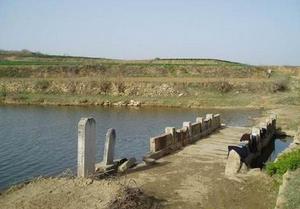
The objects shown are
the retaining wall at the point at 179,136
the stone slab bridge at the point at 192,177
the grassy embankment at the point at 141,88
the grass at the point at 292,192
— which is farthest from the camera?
the grassy embankment at the point at 141,88

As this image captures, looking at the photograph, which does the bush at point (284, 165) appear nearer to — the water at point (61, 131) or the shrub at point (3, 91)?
the water at point (61, 131)

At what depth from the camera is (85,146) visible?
42.2 ft

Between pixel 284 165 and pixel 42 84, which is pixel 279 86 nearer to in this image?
pixel 42 84

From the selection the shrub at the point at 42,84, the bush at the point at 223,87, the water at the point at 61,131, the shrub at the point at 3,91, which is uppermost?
the bush at the point at 223,87

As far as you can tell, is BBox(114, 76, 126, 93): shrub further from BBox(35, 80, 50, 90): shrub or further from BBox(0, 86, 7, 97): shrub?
BBox(0, 86, 7, 97): shrub

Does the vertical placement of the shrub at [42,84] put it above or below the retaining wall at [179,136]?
above

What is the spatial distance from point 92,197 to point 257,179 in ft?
17.9

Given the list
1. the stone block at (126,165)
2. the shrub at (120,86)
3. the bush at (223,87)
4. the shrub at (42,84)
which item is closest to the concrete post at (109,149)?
the stone block at (126,165)

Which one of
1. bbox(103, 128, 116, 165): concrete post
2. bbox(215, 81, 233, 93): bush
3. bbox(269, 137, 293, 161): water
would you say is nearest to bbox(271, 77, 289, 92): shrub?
bbox(215, 81, 233, 93): bush

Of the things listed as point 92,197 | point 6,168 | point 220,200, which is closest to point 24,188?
point 92,197

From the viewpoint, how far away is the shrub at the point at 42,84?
51.2 metres

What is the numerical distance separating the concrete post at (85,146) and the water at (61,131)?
430 cm

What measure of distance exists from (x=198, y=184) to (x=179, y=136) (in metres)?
5.99

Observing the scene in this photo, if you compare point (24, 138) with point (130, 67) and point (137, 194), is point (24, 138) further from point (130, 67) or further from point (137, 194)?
point (130, 67)
